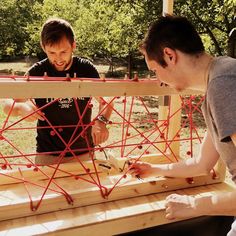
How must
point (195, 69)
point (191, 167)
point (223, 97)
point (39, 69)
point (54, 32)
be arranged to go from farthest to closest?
point (39, 69), point (54, 32), point (191, 167), point (195, 69), point (223, 97)

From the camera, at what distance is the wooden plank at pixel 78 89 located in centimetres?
134

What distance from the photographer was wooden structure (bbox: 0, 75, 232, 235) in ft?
4.67

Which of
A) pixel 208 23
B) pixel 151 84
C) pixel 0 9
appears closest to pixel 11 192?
pixel 151 84

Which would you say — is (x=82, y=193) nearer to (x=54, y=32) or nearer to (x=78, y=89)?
(x=78, y=89)

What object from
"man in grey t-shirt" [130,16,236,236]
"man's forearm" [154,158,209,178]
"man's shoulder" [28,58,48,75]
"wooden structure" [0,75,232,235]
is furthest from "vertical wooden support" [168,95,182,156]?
"man in grey t-shirt" [130,16,236,236]

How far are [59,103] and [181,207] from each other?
112 cm

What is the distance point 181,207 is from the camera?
53.5 inches

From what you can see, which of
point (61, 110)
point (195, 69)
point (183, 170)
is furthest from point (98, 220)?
point (61, 110)

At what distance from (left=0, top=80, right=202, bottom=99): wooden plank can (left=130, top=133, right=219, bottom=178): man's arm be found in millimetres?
328

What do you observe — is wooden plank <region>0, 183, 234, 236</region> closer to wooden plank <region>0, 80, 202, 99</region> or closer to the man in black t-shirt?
the man in black t-shirt

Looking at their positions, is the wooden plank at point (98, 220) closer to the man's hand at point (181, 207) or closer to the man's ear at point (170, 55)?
the man's hand at point (181, 207)

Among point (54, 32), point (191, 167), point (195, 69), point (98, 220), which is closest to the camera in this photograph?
point (195, 69)

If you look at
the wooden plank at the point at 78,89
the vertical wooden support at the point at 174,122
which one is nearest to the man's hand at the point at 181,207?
the wooden plank at the point at 78,89

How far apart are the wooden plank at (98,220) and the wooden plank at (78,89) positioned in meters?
0.54
